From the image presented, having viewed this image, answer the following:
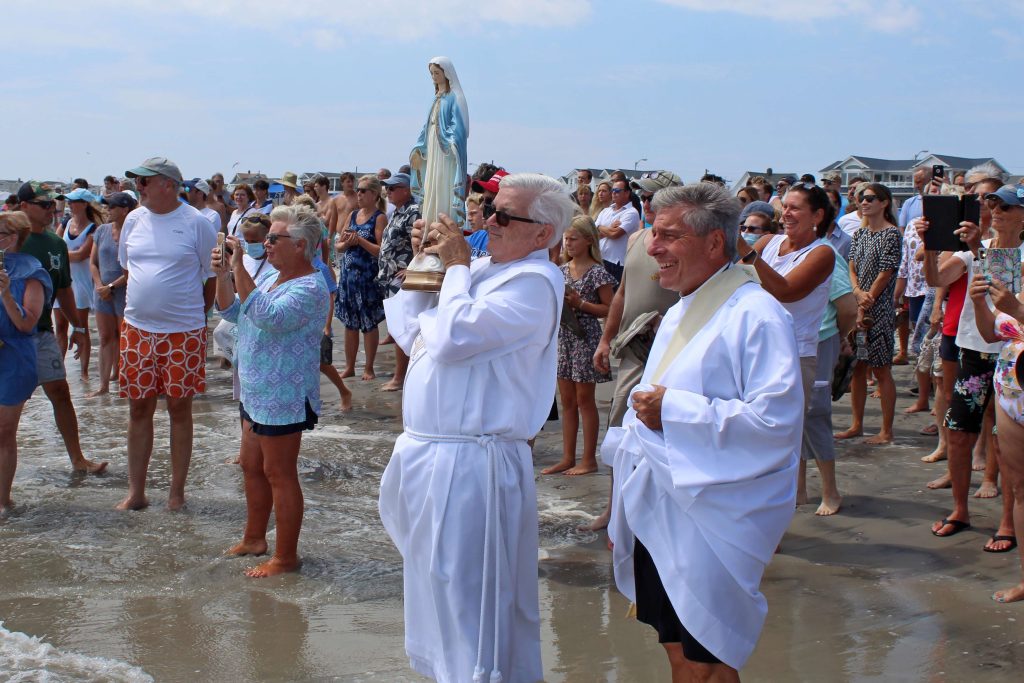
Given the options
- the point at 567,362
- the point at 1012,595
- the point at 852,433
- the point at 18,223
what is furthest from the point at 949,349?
the point at 18,223

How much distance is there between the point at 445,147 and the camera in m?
4.59

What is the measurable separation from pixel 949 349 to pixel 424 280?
426cm

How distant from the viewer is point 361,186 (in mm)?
10656

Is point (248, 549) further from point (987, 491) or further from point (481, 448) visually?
point (987, 491)

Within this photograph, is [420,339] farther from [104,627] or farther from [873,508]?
[873,508]

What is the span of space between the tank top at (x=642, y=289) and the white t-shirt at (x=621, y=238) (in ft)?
13.9

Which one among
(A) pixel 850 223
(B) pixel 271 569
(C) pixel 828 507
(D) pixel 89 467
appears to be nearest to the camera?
(B) pixel 271 569

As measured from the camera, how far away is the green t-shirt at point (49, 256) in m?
7.02

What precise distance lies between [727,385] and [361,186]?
26.6 feet

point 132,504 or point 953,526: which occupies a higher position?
point 953,526

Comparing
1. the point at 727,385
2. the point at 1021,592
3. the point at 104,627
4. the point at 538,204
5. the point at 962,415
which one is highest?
the point at 538,204

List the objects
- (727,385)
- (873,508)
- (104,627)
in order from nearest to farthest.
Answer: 1. (727,385)
2. (104,627)
3. (873,508)

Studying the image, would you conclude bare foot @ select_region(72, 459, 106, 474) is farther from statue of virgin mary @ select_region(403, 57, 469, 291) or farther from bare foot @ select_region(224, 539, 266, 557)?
statue of virgin mary @ select_region(403, 57, 469, 291)

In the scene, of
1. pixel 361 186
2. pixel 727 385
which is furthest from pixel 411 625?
pixel 361 186
